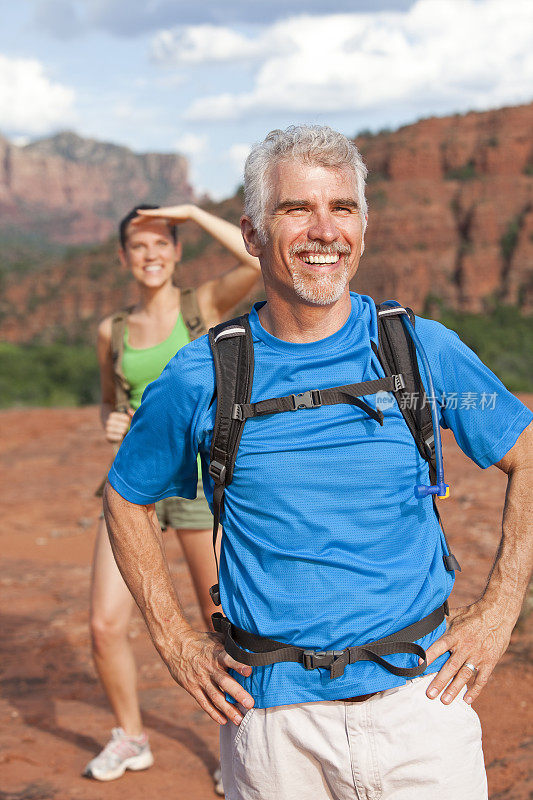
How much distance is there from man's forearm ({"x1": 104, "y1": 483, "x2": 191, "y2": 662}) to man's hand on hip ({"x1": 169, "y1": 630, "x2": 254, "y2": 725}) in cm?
8

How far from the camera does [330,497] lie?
182 cm

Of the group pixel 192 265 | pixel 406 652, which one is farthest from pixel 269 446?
pixel 192 265

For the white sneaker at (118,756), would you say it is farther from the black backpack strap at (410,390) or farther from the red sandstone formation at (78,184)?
the red sandstone formation at (78,184)

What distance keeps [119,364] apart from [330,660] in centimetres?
204

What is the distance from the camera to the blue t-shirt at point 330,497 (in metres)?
1.80

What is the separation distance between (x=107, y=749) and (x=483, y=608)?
2.43 m

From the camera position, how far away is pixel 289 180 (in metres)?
1.92

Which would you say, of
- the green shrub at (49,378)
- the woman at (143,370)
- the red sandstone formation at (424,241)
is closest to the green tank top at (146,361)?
the woman at (143,370)

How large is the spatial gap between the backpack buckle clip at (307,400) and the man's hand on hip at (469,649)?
59cm

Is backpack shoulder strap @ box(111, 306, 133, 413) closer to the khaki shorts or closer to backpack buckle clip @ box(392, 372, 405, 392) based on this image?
the khaki shorts

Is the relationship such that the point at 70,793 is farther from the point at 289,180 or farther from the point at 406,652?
the point at 289,180

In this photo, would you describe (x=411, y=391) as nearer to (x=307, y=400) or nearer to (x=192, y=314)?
(x=307, y=400)

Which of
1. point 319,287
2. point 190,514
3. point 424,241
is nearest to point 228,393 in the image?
point 319,287

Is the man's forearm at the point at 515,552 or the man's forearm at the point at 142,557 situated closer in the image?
the man's forearm at the point at 515,552
